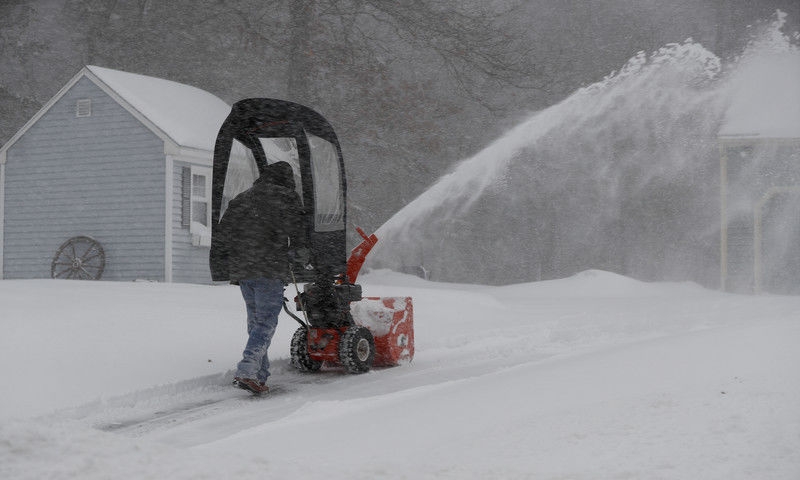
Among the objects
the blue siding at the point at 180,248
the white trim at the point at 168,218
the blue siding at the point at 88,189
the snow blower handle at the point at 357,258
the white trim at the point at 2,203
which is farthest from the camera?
the white trim at the point at 2,203

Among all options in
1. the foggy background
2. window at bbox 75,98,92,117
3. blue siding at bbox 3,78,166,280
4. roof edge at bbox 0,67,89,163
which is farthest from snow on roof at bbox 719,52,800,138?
roof edge at bbox 0,67,89,163

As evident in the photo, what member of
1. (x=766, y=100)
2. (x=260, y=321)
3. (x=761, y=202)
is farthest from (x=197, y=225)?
(x=766, y=100)

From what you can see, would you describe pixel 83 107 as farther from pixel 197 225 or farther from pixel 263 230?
pixel 263 230

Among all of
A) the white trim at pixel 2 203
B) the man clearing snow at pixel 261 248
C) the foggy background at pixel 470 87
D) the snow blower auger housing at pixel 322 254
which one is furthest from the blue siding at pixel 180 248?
the man clearing snow at pixel 261 248

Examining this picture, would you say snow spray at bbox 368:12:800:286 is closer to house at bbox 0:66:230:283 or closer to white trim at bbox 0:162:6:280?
house at bbox 0:66:230:283

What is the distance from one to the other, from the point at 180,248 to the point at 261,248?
38.8 feet

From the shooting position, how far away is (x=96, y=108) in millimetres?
19625

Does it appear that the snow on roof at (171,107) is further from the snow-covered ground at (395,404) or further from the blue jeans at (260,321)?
the blue jeans at (260,321)

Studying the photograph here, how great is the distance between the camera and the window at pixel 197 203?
749 inches

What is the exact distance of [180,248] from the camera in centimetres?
1888

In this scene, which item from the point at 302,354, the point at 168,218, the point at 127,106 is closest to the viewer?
the point at 302,354

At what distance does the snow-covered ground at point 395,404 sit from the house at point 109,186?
6495 mm

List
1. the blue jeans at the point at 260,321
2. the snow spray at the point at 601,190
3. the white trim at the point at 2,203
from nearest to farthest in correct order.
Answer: the blue jeans at the point at 260,321 < the white trim at the point at 2,203 < the snow spray at the point at 601,190

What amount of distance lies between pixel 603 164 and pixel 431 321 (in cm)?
1938
